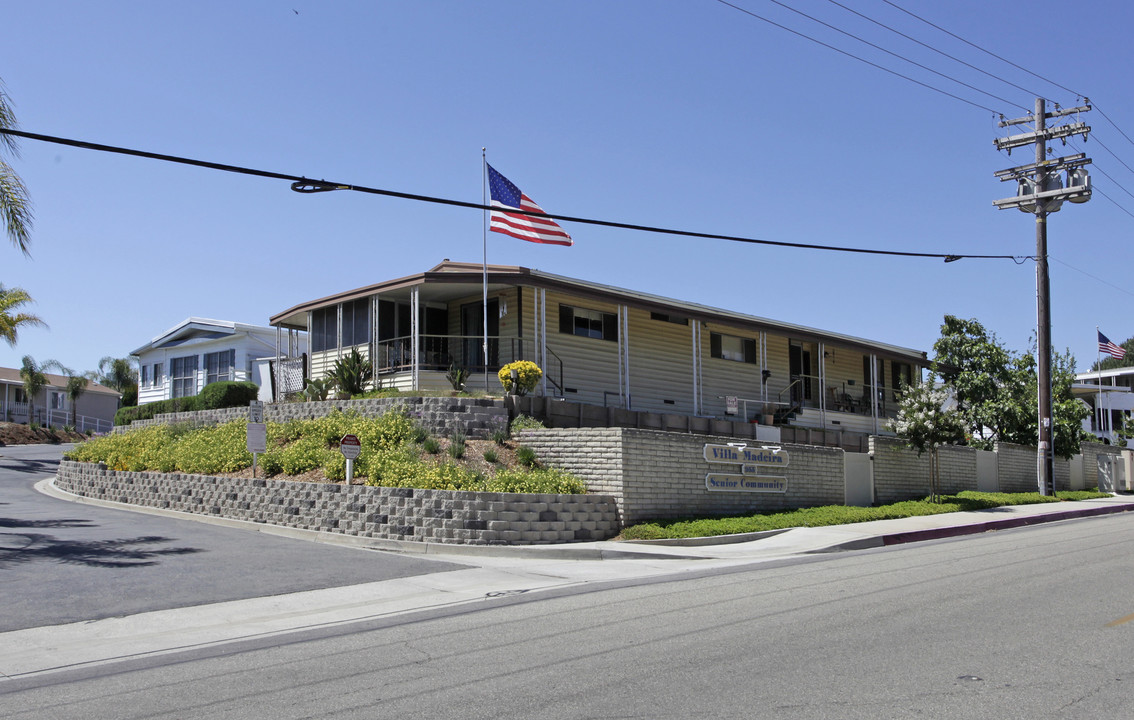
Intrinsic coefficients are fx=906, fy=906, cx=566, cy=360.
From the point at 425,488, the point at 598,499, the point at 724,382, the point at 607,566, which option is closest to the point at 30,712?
the point at 607,566

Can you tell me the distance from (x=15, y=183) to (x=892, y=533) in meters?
18.0

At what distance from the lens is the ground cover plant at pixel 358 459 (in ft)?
55.3

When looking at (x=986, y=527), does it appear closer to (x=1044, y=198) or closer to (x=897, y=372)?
(x=1044, y=198)

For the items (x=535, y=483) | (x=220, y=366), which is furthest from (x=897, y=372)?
(x=220, y=366)

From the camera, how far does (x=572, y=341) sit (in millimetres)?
25031

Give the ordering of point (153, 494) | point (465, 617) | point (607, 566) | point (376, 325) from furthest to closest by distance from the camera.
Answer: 1. point (376, 325)
2. point (153, 494)
3. point (607, 566)
4. point (465, 617)

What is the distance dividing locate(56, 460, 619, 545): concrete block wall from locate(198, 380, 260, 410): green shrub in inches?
409

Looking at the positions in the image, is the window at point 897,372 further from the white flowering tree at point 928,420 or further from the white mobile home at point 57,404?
the white mobile home at point 57,404

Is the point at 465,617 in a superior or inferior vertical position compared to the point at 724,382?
inferior

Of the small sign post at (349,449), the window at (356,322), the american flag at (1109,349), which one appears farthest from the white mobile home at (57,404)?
the american flag at (1109,349)

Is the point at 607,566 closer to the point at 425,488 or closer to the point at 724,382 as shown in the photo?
the point at 425,488

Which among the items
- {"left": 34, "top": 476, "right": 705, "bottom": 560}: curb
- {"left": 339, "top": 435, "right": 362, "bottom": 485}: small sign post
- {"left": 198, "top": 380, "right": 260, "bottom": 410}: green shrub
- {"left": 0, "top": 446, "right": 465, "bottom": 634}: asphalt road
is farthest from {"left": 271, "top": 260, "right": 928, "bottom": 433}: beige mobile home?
{"left": 0, "top": 446, "right": 465, "bottom": 634}: asphalt road

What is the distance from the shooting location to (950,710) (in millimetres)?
5879

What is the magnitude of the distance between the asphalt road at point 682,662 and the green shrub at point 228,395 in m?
20.7
